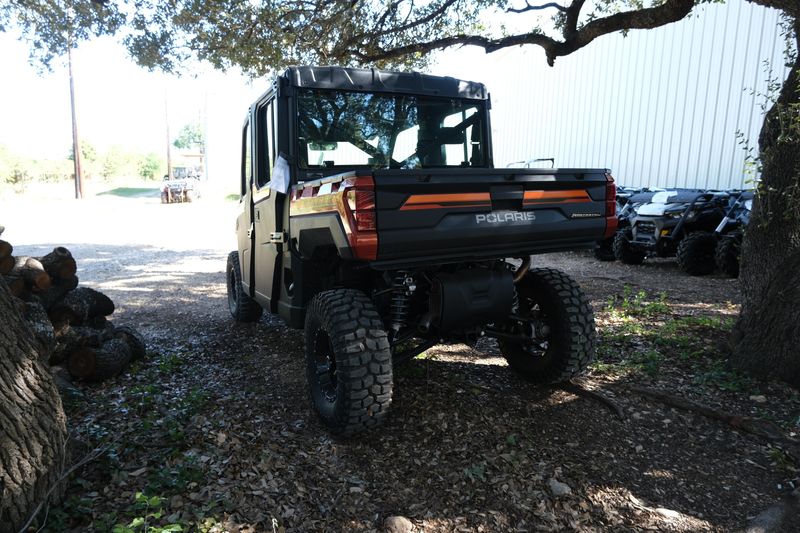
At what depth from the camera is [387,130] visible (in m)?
4.09

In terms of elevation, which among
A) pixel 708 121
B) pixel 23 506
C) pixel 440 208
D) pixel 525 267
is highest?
pixel 708 121

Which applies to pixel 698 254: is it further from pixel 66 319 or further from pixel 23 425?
pixel 23 425

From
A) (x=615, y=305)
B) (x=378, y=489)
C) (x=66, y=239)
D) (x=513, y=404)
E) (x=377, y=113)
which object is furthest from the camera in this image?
(x=66, y=239)

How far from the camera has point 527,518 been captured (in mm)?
2541

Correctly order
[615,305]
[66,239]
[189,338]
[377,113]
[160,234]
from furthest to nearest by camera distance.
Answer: [160,234] → [66,239] → [615,305] → [189,338] → [377,113]

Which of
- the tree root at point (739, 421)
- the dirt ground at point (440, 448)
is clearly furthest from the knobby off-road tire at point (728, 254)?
the tree root at point (739, 421)

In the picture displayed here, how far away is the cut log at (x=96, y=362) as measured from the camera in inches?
156

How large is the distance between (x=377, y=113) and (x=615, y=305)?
3843mm

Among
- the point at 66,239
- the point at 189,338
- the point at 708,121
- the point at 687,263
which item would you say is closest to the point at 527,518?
the point at 189,338

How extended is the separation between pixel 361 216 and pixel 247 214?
103 inches

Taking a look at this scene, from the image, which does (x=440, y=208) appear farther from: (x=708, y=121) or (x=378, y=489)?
(x=708, y=121)

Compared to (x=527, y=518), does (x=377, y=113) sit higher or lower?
higher

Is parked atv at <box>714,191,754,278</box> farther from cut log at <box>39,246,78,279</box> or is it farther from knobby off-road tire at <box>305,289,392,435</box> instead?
cut log at <box>39,246,78,279</box>

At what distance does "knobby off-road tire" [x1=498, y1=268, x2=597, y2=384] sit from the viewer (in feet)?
11.5
